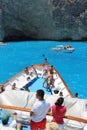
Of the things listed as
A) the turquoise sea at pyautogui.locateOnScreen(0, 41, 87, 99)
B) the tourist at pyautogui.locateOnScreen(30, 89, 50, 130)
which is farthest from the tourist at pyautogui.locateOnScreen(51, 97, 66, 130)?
the turquoise sea at pyautogui.locateOnScreen(0, 41, 87, 99)

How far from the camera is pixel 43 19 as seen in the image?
64062 millimetres

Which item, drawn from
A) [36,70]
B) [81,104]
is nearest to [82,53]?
[36,70]

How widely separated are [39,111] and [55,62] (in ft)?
92.6

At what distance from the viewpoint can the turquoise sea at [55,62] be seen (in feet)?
86.2

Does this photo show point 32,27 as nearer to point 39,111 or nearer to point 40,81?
point 40,81

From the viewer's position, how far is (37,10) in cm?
6450

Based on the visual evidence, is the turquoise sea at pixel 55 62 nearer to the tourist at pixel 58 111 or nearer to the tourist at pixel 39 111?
the tourist at pixel 58 111

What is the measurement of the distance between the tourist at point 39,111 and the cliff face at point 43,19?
5353 centimetres

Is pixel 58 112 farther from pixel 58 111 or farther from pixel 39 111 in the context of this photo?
pixel 39 111

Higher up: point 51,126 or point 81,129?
point 51,126

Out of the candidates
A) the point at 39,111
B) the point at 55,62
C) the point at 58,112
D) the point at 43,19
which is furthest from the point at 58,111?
the point at 43,19

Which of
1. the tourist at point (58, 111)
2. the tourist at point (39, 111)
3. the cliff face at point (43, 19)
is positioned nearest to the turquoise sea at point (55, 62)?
the tourist at point (58, 111)

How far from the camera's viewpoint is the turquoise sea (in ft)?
86.2

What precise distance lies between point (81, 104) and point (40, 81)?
12.3 metres
